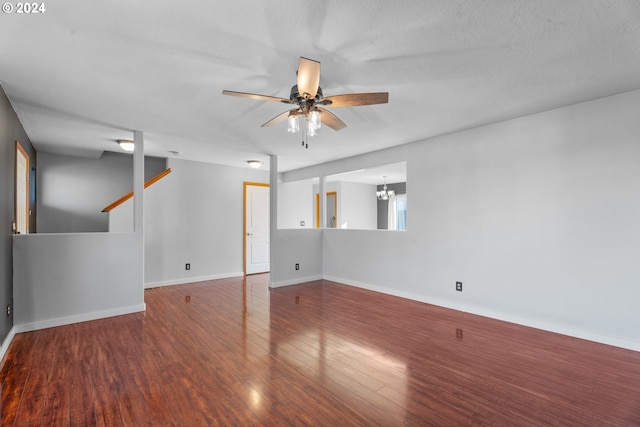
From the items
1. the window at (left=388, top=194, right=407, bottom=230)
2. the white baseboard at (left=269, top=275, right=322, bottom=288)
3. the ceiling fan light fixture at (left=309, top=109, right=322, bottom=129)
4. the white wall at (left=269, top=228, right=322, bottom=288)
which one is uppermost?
the ceiling fan light fixture at (left=309, top=109, right=322, bottom=129)

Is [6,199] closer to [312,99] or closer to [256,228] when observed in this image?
[312,99]

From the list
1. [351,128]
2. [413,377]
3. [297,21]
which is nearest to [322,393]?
[413,377]

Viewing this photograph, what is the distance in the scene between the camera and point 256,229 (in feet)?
22.5

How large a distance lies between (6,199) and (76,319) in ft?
5.18

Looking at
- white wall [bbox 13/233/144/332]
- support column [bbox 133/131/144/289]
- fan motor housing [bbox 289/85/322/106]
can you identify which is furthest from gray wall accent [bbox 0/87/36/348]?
fan motor housing [bbox 289/85/322/106]

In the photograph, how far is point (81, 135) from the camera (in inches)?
169

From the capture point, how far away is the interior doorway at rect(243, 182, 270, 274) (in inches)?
265

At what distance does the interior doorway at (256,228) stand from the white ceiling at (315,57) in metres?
3.25

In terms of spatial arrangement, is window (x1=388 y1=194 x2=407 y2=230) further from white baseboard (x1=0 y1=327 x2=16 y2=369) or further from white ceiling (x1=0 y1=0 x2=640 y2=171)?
white baseboard (x1=0 y1=327 x2=16 y2=369)

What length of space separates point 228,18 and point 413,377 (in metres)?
2.79

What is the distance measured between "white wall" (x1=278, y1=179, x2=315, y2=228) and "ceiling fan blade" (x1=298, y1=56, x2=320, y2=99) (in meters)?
5.33

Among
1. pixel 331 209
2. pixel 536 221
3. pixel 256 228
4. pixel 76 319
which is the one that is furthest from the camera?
pixel 331 209

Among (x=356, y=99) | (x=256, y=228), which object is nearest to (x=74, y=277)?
(x=256, y=228)

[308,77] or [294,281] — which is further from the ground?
[308,77]
